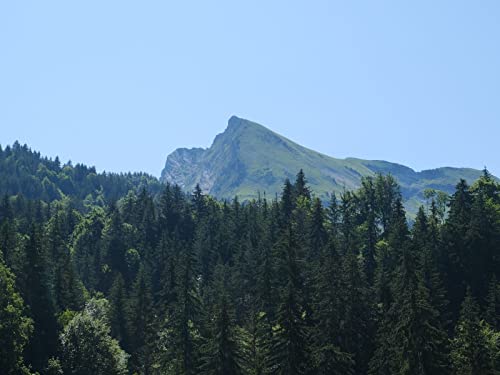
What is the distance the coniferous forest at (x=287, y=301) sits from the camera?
177 feet

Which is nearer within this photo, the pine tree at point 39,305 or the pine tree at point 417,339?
the pine tree at point 417,339

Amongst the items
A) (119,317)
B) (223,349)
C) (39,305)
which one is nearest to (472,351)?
(223,349)

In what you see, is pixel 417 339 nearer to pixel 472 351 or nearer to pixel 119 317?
pixel 472 351

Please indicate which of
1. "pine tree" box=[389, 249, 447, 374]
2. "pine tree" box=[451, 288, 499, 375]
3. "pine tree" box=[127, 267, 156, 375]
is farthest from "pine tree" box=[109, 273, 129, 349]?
"pine tree" box=[451, 288, 499, 375]

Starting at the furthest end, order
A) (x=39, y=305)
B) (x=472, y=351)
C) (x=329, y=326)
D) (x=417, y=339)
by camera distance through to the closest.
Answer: (x=39, y=305)
(x=329, y=326)
(x=472, y=351)
(x=417, y=339)

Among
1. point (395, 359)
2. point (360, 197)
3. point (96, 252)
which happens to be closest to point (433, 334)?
point (395, 359)

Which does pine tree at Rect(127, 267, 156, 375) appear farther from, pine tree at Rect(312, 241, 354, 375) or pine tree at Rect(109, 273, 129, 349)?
pine tree at Rect(312, 241, 354, 375)

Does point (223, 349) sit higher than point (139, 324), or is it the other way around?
point (223, 349)

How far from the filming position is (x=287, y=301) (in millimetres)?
54219

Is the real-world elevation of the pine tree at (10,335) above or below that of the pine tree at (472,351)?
below

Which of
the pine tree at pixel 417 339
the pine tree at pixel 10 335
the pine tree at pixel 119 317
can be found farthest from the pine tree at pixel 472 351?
the pine tree at pixel 119 317

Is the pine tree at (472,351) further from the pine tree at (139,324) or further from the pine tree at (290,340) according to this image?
the pine tree at (139,324)

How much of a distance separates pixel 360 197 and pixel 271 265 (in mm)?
49440

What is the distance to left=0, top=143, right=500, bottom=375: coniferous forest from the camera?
53.8 metres
